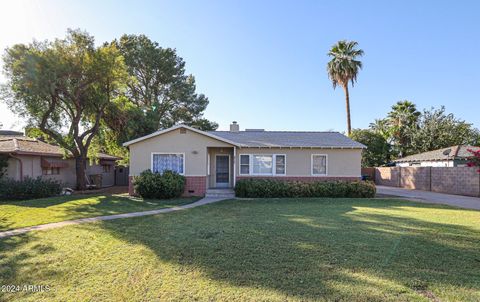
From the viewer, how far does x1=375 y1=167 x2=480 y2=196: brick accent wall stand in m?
17.5

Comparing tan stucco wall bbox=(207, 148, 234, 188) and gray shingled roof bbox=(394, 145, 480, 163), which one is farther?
gray shingled roof bbox=(394, 145, 480, 163)

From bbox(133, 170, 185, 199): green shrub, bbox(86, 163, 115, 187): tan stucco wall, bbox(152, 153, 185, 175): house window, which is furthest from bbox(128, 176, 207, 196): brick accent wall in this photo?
bbox(86, 163, 115, 187): tan stucco wall

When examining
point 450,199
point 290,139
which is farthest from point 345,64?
point 450,199

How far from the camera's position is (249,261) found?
16.6 feet

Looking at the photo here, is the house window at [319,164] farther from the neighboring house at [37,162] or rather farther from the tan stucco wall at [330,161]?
the neighboring house at [37,162]

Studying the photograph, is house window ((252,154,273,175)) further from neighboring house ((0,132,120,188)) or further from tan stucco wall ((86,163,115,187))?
tan stucco wall ((86,163,115,187))

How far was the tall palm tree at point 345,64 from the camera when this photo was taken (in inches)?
1222

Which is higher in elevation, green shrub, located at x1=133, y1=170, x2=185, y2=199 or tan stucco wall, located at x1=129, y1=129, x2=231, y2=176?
tan stucco wall, located at x1=129, y1=129, x2=231, y2=176

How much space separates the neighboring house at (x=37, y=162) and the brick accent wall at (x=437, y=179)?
26.0 m

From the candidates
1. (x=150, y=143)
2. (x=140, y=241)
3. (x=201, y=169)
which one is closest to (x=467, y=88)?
(x=201, y=169)

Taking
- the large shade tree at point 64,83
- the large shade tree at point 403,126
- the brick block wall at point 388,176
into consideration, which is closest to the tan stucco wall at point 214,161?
the large shade tree at point 64,83

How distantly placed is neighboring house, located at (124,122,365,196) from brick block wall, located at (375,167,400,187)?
399 inches

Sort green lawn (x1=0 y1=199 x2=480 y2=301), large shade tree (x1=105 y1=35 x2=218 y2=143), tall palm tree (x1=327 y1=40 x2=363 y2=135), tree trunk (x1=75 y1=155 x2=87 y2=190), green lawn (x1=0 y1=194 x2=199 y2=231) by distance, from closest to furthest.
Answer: green lawn (x1=0 y1=199 x2=480 y2=301), green lawn (x1=0 y1=194 x2=199 y2=231), tree trunk (x1=75 y1=155 x2=87 y2=190), large shade tree (x1=105 y1=35 x2=218 y2=143), tall palm tree (x1=327 y1=40 x2=363 y2=135)

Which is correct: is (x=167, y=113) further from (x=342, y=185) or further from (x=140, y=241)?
(x=140, y=241)
